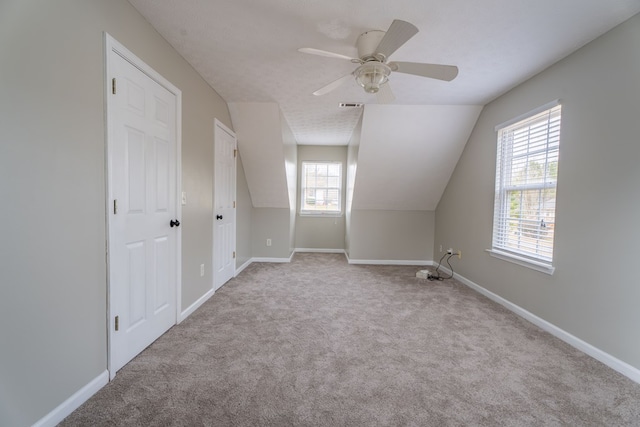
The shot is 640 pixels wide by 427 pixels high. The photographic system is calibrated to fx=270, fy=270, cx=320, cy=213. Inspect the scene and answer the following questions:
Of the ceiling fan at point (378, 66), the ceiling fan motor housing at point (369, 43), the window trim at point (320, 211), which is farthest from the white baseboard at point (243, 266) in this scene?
the ceiling fan motor housing at point (369, 43)

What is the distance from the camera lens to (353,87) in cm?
300

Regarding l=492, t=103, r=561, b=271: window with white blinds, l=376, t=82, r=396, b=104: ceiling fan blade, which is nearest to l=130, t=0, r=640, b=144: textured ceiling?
l=376, t=82, r=396, b=104: ceiling fan blade

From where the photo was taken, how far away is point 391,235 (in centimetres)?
503

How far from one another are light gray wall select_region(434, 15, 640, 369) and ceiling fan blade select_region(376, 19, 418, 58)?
5.29 ft

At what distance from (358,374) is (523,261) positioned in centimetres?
212

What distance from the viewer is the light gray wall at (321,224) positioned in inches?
232

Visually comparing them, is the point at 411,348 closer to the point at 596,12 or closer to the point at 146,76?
the point at 596,12

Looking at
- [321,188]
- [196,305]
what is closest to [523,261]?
[196,305]

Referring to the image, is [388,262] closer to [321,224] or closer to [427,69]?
[321,224]

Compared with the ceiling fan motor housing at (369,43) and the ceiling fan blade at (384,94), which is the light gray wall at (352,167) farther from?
the ceiling fan motor housing at (369,43)

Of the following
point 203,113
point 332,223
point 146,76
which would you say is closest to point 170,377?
point 146,76

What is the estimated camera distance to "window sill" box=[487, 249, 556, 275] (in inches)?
95.5

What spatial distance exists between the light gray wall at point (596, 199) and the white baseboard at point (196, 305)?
330 centimetres

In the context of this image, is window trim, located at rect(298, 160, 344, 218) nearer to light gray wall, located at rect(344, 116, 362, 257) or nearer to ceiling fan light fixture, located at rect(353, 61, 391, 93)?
light gray wall, located at rect(344, 116, 362, 257)
